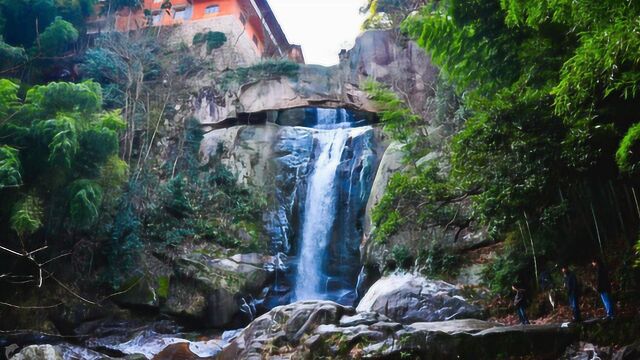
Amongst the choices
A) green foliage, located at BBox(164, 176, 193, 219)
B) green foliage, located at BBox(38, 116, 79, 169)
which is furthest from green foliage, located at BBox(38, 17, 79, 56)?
green foliage, located at BBox(38, 116, 79, 169)

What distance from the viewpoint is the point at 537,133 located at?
910 centimetres

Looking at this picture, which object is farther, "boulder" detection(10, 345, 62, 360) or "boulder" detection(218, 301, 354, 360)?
"boulder" detection(10, 345, 62, 360)

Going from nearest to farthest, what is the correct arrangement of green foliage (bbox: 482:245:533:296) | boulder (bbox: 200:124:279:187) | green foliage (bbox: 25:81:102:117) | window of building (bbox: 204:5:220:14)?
green foliage (bbox: 482:245:533:296) → green foliage (bbox: 25:81:102:117) → boulder (bbox: 200:124:279:187) → window of building (bbox: 204:5:220:14)

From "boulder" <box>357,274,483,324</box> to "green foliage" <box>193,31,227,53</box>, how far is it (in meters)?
19.0

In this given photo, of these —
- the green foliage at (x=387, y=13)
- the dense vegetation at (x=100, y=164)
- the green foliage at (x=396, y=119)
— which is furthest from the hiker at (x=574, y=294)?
the green foliage at (x=387, y=13)

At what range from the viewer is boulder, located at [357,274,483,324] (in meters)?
12.4

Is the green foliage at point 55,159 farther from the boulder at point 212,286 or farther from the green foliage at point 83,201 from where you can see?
the boulder at point 212,286

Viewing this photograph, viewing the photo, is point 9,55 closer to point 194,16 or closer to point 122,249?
point 122,249

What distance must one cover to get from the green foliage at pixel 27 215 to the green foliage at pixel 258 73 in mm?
12990

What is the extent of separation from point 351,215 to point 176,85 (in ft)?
37.1

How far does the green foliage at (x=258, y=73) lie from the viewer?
2655cm

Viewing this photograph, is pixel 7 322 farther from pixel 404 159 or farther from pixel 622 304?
pixel 622 304

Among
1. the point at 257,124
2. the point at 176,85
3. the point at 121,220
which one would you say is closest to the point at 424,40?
the point at 121,220

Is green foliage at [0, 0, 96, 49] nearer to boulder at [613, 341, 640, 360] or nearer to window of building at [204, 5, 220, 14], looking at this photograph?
window of building at [204, 5, 220, 14]
